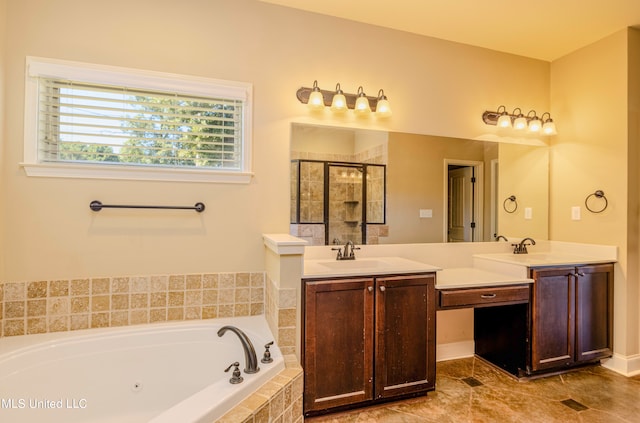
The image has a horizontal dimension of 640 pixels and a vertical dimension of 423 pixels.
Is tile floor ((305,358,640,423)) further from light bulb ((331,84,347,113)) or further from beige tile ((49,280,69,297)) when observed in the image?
light bulb ((331,84,347,113))

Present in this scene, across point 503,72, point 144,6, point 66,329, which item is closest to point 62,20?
point 144,6

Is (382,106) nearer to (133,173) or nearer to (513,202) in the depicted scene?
(513,202)

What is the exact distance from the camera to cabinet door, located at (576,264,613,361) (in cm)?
252

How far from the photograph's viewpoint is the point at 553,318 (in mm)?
2434

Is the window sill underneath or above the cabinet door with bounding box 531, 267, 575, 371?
above

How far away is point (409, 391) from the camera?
6.81 feet

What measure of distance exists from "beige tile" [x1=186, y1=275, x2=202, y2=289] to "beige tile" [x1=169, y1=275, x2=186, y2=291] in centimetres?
3

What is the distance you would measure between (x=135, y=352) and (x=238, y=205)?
41.5 inches

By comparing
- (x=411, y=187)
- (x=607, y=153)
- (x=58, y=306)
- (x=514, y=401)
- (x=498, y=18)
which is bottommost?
(x=514, y=401)

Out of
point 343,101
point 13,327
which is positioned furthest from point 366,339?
point 13,327

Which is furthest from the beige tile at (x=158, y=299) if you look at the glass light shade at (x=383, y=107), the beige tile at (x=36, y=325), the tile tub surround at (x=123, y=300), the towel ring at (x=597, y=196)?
the towel ring at (x=597, y=196)

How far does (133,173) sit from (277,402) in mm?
1581

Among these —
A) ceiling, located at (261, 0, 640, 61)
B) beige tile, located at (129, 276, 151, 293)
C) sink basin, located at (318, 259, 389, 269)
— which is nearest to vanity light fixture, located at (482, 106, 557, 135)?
ceiling, located at (261, 0, 640, 61)

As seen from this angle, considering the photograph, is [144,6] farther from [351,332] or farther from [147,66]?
[351,332]
